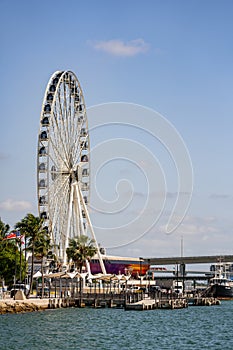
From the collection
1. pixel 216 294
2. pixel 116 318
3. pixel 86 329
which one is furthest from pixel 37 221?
pixel 216 294

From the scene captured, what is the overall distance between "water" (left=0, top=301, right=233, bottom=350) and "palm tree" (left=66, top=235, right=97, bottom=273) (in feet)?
70.6

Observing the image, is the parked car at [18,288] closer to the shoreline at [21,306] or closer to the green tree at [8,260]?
the green tree at [8,260]

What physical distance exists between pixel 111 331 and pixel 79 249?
46525 millimetres

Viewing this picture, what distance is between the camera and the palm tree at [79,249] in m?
108

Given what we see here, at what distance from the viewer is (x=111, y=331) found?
62156 millimetres

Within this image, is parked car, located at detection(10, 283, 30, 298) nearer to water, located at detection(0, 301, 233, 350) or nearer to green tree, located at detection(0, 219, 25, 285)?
green tree, located at detection(0, 219, 25, 285)

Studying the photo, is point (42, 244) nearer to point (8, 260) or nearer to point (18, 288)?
point (18, 288)

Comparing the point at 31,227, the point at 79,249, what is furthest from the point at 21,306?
the point at 79,249

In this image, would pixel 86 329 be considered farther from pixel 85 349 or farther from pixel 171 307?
pixel 171 307

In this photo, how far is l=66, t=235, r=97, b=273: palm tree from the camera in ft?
353

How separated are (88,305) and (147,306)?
31.2ft

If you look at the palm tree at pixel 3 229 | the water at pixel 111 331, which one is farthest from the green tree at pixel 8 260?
the water at pixel 111 331

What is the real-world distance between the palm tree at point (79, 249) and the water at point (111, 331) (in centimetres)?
2153

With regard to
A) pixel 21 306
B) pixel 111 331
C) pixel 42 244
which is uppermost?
pixel 42 244
